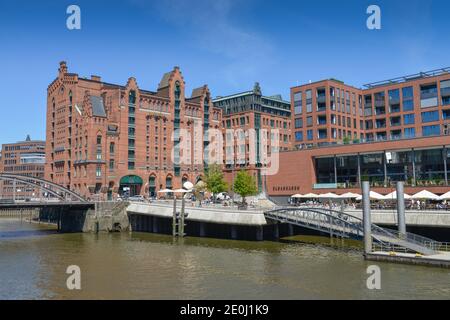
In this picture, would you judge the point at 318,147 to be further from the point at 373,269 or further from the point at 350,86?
the point at 373,269

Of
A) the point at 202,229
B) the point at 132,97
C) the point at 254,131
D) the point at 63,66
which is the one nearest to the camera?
the point at 202,229

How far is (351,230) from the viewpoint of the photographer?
4722cm

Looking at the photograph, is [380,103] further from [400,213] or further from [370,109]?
[400,213]

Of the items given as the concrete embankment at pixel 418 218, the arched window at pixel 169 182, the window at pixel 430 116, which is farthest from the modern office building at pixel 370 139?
the arched window at pixel 169 182

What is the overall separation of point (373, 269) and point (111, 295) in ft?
64.0

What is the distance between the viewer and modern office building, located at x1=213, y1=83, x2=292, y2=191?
11681cm

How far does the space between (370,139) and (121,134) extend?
53.2 meters

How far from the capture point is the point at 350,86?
98.5 m

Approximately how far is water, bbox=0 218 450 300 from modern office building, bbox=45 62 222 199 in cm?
4388

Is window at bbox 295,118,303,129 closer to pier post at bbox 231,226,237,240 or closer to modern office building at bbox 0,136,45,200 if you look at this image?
pier post at bbox 231,226,237,240

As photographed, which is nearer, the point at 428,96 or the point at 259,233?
the point at 259,233

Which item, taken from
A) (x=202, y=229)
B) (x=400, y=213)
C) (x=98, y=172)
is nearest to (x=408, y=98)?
(x=202, y=229)

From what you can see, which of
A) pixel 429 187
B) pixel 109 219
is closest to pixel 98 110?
pixel 109 219

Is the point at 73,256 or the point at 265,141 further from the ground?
the point at 265,141
